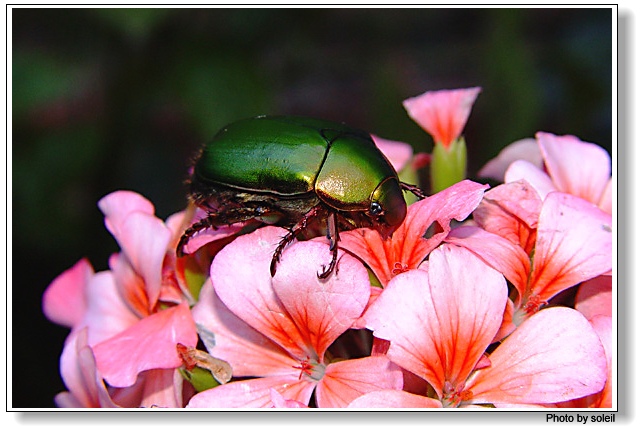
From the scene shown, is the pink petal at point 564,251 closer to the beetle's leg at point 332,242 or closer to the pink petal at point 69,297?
the beetle's leg at point 332,242

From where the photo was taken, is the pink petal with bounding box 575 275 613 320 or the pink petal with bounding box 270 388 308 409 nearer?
the pink petal with bounding box 270 388 308 409

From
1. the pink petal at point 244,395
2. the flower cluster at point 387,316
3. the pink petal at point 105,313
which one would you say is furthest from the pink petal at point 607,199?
the pink petal at point 105,313

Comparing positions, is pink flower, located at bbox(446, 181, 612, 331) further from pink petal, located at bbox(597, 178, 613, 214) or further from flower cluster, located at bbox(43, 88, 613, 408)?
pink petal, located at bbox(597, 178, 613, 214)

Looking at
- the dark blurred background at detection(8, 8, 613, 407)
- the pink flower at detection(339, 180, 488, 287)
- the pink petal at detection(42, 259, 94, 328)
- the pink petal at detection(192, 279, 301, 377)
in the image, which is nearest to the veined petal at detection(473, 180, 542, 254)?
the pink flower at detection(339, 180, 488, 287)

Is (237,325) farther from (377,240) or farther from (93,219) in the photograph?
(93,219)

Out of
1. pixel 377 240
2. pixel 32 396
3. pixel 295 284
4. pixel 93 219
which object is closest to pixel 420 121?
pixel 377 240
